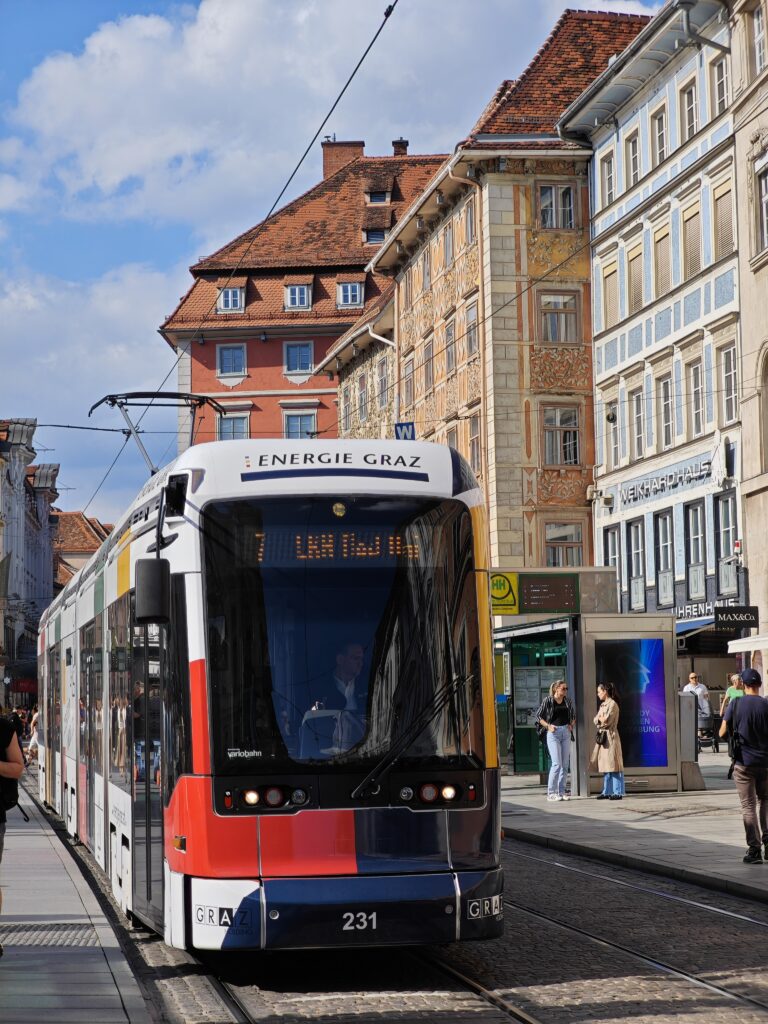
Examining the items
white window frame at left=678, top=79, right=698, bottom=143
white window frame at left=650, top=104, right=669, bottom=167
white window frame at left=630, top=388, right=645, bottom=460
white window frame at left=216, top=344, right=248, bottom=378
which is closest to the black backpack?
white window frame at left=678, top=79, right=698, bottom=143

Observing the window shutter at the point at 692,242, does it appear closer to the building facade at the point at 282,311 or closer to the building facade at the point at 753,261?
the building facade at the point at 753,261

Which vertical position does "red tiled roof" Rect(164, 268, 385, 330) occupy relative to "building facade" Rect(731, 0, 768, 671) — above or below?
above

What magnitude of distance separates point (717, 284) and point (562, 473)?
1068 cm

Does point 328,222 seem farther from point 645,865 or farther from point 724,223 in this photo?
point 645,865

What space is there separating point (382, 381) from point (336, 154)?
27.0 meters

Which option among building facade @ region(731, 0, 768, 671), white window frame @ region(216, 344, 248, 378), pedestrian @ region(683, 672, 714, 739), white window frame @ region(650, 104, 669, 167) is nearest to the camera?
building facade @ region(731, 0, 768, 671)

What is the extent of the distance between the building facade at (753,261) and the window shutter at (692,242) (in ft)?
9.32

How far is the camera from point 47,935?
1140 cm

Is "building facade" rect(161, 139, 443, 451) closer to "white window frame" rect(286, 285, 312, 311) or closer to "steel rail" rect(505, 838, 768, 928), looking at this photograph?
"white window frame" rect(286, 285, 312, 311)

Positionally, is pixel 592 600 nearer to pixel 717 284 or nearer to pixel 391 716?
pixel 717 284

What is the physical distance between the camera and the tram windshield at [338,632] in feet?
31.7

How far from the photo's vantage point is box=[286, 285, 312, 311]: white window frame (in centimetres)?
7931

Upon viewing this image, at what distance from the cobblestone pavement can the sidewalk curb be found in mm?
483

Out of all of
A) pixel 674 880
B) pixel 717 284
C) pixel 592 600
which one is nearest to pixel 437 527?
pixel 674 880
